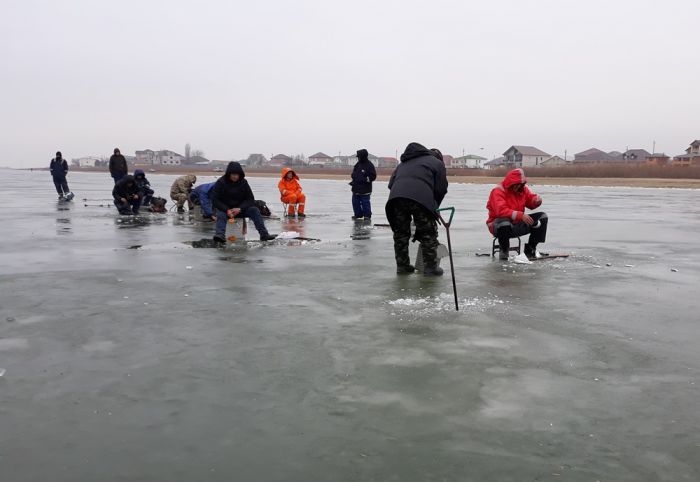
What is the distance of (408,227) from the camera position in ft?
24.6

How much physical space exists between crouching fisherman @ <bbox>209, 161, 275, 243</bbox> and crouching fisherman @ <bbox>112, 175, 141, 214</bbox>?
19.3 ft

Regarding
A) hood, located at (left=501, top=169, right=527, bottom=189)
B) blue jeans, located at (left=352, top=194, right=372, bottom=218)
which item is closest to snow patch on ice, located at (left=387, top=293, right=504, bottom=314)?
hood, located at (left=501, top=169, right=527, bottom=189)

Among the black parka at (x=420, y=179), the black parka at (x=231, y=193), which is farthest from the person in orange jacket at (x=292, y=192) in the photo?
the black parka at (x=420, y=179)

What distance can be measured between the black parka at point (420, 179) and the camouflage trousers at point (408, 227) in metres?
0.09

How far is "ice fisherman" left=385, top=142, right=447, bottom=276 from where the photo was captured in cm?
721

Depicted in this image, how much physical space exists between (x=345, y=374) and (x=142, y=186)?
14.5m

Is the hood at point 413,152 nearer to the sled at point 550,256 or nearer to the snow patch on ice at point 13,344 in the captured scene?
the sled at point 550,256

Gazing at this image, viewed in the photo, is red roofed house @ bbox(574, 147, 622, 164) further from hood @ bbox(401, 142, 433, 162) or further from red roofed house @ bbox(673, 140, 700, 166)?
hood @ bbox(401, 142, 433, 162)

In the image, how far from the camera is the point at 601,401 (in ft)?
11.3

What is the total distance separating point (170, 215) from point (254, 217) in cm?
606

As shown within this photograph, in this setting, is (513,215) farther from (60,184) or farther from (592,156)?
(592,156)

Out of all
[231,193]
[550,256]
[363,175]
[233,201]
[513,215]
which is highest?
[363,175]

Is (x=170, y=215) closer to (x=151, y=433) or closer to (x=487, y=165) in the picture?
(x=151, y=433)

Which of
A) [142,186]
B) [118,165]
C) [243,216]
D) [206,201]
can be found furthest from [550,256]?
[118,165]
